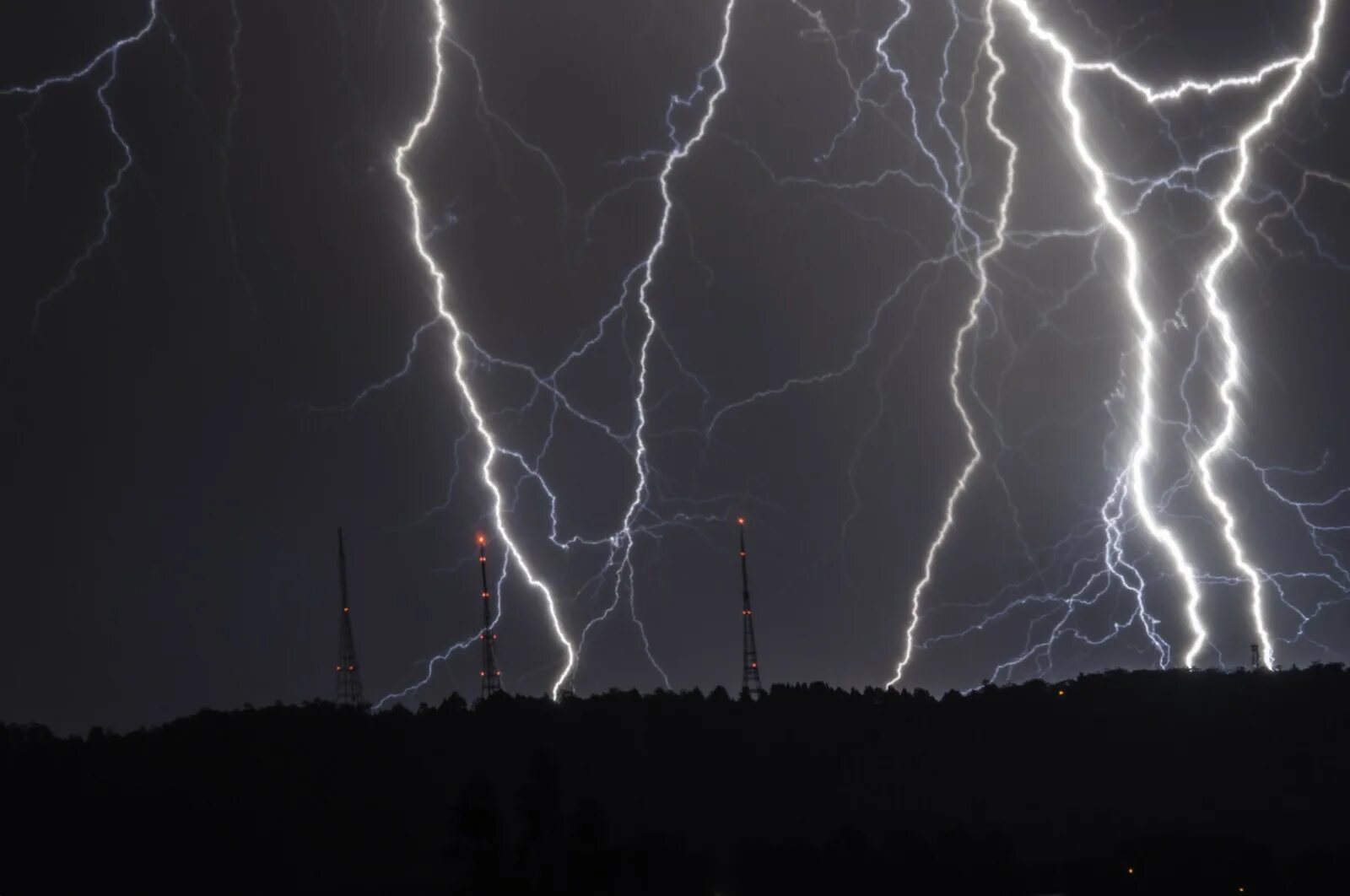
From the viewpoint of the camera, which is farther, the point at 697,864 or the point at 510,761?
the point at 510,761

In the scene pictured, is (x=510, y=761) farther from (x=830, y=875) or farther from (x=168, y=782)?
(x=830, y=875)

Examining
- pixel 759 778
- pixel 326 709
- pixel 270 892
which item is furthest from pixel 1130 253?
pixel 326 709

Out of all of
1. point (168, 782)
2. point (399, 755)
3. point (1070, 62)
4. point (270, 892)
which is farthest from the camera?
point (399, 755)

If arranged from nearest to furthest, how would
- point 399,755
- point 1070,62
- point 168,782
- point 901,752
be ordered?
point 1070,62
point 168,782
point 399,755
point 901,752

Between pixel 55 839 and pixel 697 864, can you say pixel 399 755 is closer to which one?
pixel 55 839

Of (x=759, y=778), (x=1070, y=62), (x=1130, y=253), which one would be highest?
(x=1070, y=62)

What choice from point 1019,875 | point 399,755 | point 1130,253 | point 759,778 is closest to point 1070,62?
point 1130,253

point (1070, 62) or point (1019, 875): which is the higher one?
point (1070, 62)
